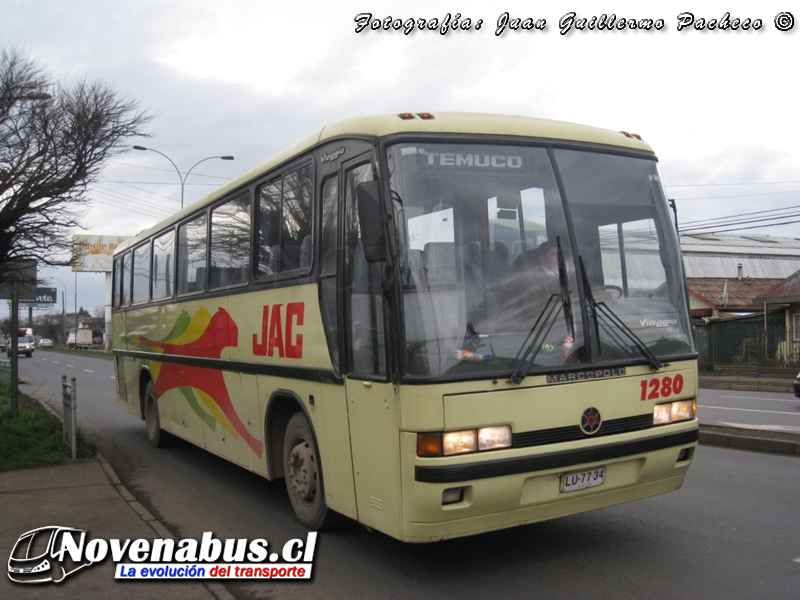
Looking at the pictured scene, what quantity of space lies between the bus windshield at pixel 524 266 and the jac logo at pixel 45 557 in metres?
3.17

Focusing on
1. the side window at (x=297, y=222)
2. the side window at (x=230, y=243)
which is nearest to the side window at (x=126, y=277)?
the side window at (x=230, y=243)

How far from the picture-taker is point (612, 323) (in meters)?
5.46

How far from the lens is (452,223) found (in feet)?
17.1

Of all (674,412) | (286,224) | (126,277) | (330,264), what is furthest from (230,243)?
(126,277)

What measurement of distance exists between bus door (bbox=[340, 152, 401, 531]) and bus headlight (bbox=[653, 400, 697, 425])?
196cm

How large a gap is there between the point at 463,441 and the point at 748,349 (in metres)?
26.8

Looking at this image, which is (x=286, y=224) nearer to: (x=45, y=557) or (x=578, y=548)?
(x=45, y=557)

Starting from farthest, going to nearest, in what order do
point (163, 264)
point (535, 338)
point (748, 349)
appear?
point (748, 349), point (163, 264), point (535, 338)

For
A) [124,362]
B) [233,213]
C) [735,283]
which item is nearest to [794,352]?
[735,283]

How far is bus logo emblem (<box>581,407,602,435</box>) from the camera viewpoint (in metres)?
5.23

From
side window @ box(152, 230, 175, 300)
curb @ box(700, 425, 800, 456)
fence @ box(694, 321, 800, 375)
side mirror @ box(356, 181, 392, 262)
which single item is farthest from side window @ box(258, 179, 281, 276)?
fence @ box(694, 321, 800, 375)

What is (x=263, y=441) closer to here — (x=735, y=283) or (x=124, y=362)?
(x=124, y=362)

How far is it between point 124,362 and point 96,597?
888 cm

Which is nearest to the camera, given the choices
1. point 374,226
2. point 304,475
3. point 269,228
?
point 374,226
